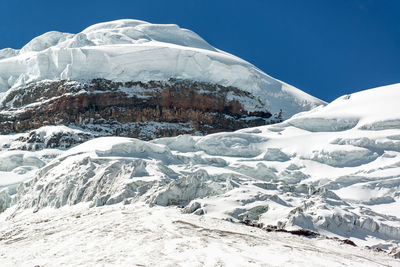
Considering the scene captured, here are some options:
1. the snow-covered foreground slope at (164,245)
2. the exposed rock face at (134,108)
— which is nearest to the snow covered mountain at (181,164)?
the snow-covered foreground slope at (164,245)

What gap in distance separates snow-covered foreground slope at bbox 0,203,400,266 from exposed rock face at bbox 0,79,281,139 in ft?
128

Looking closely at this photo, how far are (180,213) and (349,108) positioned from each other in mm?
32088

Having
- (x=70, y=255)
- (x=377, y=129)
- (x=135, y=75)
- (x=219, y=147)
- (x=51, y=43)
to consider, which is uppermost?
(x=51, y=43)

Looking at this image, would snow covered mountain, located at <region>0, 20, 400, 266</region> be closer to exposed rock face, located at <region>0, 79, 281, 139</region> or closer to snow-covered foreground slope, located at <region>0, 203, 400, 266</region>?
snow-covered foreground slope, located at <region>0, 203, 400, 266</region>

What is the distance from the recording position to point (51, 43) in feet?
298

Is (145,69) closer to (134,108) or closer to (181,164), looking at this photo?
(134,108)

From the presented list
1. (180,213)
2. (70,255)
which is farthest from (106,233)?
(180,213)

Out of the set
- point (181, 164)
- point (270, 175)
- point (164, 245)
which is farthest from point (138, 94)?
point (164, 245)

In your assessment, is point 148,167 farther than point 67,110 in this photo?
No

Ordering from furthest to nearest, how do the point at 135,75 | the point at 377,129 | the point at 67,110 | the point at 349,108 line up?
the point at 135,75
the point at 67,110
the point at 349,108
the point at 377,129

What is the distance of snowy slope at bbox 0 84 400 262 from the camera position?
21500mm

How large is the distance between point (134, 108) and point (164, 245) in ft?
158

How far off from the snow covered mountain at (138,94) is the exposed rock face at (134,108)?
127 mm

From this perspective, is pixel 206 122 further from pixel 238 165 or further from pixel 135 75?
pixel 238 165
